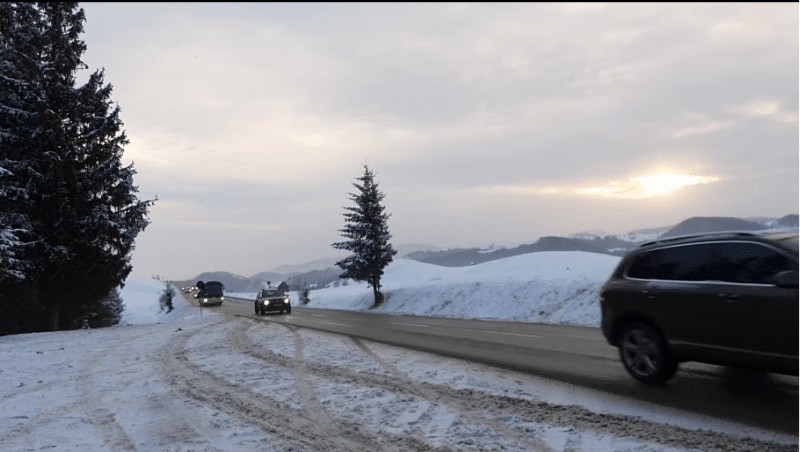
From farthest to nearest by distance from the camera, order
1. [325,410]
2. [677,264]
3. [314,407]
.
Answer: [677,264] → [314,407] → [325,410]

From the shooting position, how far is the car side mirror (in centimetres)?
525

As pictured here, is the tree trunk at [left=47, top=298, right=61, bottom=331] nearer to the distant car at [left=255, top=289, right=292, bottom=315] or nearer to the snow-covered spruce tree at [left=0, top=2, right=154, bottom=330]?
the snow-covered spruce tree at [left=0, top=2, right=154, bottom=330]

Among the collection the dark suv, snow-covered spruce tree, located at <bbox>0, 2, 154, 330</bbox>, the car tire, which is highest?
snow-covered spruce tree, located at <bbox>0, 2, 154, 330</bbox>

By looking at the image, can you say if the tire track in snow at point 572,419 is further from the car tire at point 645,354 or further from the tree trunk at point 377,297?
the tree trunk at point 377,297

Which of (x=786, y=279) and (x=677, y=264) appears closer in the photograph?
(x=786, y=279)

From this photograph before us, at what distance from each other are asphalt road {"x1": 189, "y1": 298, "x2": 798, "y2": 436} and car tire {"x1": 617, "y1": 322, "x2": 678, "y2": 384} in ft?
0.49

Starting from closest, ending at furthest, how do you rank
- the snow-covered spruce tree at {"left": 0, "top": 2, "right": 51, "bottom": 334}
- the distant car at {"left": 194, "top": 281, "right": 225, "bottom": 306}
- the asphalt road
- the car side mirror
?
the car side mirror, the asphalt road, the snow-covered spruce tree at {"left": 0, "top": 2, "right": 51, "bottom": 334}, the distant car at {"left": 194, "top": 281, "right": 225, "bottom": 306}

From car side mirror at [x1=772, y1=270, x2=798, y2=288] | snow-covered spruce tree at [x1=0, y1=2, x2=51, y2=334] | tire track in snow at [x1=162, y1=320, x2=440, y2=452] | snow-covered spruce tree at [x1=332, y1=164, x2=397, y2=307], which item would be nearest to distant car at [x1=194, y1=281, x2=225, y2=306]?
snow-covered spruce tree at [x1=332, y1=164, x2=397, y2=307]

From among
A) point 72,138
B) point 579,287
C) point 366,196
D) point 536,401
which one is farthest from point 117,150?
point 536,401

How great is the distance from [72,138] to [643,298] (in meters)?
22.4

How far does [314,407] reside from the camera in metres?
6.56

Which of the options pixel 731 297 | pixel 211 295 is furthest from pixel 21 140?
pixel 211 295

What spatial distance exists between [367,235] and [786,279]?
31.6 metres

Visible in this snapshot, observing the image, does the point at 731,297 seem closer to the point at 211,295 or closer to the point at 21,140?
the point at 21,140
